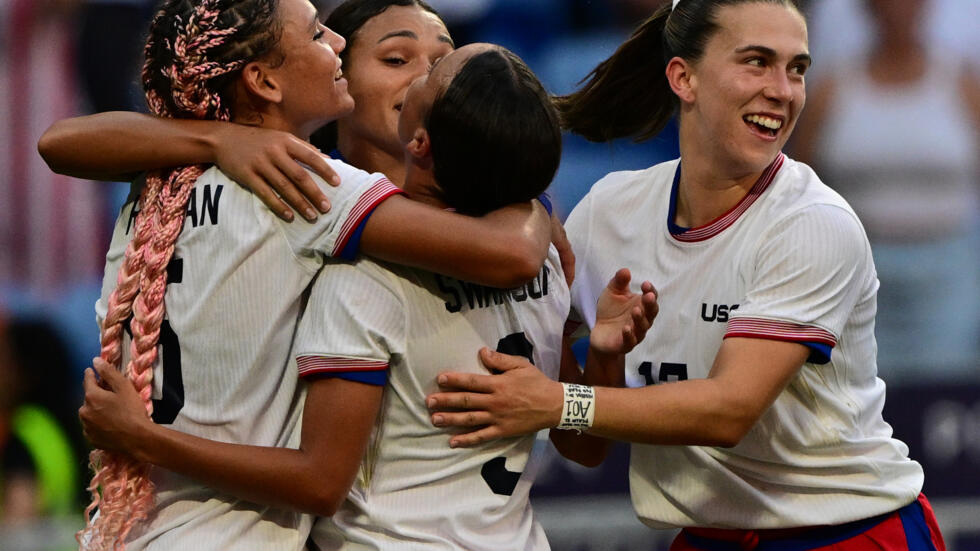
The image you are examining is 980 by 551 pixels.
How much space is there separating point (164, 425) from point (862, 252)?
138 centimetres

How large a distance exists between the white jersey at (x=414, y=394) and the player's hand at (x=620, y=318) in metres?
0.21

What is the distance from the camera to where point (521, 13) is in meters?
4.69

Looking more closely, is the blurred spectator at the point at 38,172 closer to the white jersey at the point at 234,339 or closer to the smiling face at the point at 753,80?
the white jersey at the point at 234,339

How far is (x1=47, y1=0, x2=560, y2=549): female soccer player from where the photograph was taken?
6.52 ft

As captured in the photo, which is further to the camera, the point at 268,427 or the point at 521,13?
the point at 521,13

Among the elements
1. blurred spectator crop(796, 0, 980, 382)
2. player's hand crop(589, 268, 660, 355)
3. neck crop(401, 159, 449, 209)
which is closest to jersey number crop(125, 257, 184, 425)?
neck crop(401, 159, 449, 209)

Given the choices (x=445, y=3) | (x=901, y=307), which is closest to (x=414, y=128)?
(x=445, y=3)

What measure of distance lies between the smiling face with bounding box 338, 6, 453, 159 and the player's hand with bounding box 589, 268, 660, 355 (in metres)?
A: 0.85

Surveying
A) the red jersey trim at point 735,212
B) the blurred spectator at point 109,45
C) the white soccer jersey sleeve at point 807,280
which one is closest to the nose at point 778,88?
the red jersey trim at point 735,212

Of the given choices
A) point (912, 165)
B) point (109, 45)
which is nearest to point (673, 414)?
point (912, 165)

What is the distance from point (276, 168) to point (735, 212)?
1.01 m

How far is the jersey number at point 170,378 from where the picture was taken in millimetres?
2057

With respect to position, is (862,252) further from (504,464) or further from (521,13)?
(521,13)

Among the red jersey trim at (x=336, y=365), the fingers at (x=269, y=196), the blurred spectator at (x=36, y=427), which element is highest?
the fingers at (x=269, y=196)
